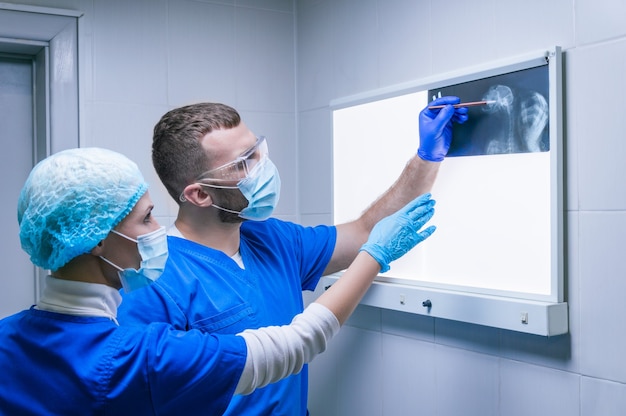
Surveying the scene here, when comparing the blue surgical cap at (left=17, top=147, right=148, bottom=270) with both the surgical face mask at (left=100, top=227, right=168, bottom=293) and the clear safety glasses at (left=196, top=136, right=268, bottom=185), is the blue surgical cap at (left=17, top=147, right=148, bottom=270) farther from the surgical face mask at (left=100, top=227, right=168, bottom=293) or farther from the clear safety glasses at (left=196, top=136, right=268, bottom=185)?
the clear safety glasses at (left=196, top=136, right=268, bottom=185)

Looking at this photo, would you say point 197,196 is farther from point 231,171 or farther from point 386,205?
point 386,205

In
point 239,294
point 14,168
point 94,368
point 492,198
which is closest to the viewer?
point 94,368

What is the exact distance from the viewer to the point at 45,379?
3.35 feet

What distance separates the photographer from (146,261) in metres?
1.12

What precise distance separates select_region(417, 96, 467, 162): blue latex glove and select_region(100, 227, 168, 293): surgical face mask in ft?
2.45

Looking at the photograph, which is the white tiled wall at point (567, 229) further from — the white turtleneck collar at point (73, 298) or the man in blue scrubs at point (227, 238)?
the white turtleneck collar at point (73, 298)

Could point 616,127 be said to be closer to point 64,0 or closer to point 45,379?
point 45,379

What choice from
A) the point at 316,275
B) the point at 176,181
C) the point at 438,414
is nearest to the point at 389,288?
the point at 316,275

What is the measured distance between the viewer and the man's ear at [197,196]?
4.93ft

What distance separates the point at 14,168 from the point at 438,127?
141cm

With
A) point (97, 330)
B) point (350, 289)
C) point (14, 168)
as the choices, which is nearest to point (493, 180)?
point (350, 289)

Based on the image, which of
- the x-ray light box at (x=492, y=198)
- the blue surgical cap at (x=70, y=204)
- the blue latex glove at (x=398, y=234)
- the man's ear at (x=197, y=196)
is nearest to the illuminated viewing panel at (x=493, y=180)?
the x-ray light box at (x=492, y=198)

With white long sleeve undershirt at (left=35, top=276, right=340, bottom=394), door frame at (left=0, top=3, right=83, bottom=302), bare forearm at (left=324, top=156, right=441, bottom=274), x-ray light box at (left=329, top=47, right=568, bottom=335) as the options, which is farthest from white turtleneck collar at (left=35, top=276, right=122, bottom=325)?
door frame at (left=0, top=3, right=83, bottom=302)

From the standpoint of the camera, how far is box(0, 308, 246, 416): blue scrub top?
102cm
